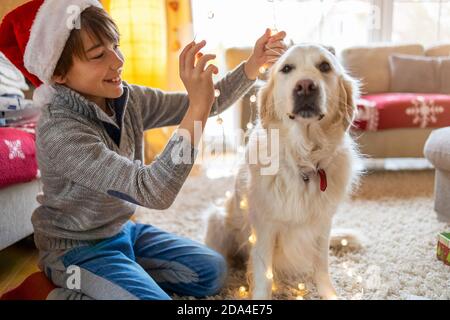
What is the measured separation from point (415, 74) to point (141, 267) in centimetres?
282

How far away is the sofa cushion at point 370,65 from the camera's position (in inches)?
135

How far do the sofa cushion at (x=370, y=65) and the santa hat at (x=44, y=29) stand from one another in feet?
8.89

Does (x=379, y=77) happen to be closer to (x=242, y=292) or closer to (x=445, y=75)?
(x=445, y=75)

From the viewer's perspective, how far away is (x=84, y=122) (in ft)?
3.86

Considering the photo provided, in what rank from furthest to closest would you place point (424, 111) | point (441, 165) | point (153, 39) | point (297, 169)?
point (153, 39) < point (424, 111) < point (441, 165) < point (297, 169)

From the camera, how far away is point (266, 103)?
137 centimetres

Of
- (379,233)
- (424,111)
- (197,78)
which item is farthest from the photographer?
(424,111)

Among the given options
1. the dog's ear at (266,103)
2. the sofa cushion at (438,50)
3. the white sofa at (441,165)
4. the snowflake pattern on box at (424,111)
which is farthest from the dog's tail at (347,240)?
the sofa cushion at (438,50)

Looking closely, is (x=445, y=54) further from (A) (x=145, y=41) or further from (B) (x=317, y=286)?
(B) (x=317, y=286)

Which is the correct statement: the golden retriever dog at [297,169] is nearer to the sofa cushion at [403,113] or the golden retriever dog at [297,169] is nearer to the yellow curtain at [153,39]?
the sofa cushion at [403,113]

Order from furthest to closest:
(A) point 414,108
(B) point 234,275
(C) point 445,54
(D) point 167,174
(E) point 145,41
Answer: (C) point 445,54, (E) point 145,41, (A) point 414,108, (B) point 234,275, (D) point 167,174

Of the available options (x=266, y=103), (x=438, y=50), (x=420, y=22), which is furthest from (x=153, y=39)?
(x=420, y=22)
